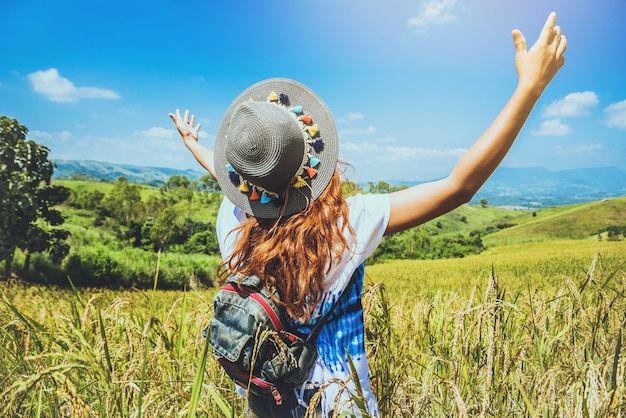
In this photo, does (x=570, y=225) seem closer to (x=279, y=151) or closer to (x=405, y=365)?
(x=405, y=365)

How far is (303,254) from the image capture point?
5.24 ft

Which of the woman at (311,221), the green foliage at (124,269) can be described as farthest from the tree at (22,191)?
the woman at (311,221)

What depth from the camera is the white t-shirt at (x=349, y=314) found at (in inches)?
63.8

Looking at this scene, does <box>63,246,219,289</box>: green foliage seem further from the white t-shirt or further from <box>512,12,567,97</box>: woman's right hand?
<box>512,12,567,97</box>: woman's right hand

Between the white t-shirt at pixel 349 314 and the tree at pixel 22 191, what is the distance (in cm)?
3384

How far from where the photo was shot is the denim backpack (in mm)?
1527

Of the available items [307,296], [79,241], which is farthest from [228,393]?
[79,241]

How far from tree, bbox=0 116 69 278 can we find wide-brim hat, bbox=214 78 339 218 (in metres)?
33.5

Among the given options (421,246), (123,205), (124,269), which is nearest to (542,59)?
(421,246)

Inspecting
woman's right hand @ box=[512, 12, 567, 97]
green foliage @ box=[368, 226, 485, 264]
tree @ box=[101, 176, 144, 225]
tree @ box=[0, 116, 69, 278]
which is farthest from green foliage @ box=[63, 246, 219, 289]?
woman's right hand @ box=[512, 12, 567, 97]

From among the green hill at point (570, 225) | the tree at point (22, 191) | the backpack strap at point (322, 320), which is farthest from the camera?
the tree at point (22, 191)

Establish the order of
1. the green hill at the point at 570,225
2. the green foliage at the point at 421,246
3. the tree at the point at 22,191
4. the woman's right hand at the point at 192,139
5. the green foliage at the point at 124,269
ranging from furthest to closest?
the green foliage at the point at 124,269
the green foliage at the point at 421,246
the tree at the point at 22,191
the green hill at the point at 570,225
the woman's right hand at the point at 192,139

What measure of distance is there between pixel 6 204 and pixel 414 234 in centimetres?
3195

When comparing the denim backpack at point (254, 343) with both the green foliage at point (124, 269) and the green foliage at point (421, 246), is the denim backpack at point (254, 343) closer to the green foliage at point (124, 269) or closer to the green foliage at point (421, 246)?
the green foliage at point (421, 246)
